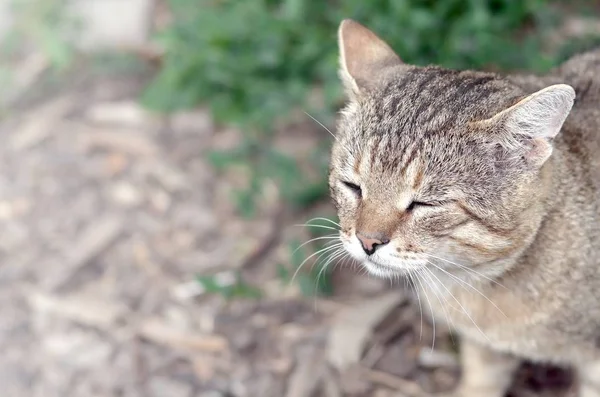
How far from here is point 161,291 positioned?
4066 millimetres

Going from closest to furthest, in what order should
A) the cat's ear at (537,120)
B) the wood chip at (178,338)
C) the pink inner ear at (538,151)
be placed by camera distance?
the cat's ear at (537,120) < the pink inner ear at (538,151) < the wood chip at (178,338)

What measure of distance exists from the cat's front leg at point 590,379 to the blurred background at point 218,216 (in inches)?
14.3

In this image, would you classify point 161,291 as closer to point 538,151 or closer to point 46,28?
point 46,28

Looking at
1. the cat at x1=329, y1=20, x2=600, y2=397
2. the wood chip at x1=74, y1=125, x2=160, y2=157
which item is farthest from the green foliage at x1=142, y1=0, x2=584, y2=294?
the cat at x1=329, y1=20, x2=600, y2=397

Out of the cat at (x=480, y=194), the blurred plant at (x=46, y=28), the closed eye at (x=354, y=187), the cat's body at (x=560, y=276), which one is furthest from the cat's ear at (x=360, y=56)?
the blurred plant at (x=46, y=28)

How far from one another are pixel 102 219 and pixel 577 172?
8.76 feet

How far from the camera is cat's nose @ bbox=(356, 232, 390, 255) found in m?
2.55

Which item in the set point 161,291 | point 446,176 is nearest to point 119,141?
point 161,291

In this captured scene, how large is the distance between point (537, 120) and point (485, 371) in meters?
1.33

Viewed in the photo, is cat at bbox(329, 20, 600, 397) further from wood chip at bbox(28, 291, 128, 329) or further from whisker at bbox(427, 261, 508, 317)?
wood chip at bbox(28, 291, 128, 329)

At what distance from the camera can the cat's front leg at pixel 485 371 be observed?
3.30 meters

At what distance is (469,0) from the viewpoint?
4.07 meters

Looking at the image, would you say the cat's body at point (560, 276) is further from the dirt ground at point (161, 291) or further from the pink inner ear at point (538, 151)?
the dirt ground at point (161, 291)

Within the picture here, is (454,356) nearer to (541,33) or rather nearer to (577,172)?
(577,172)
